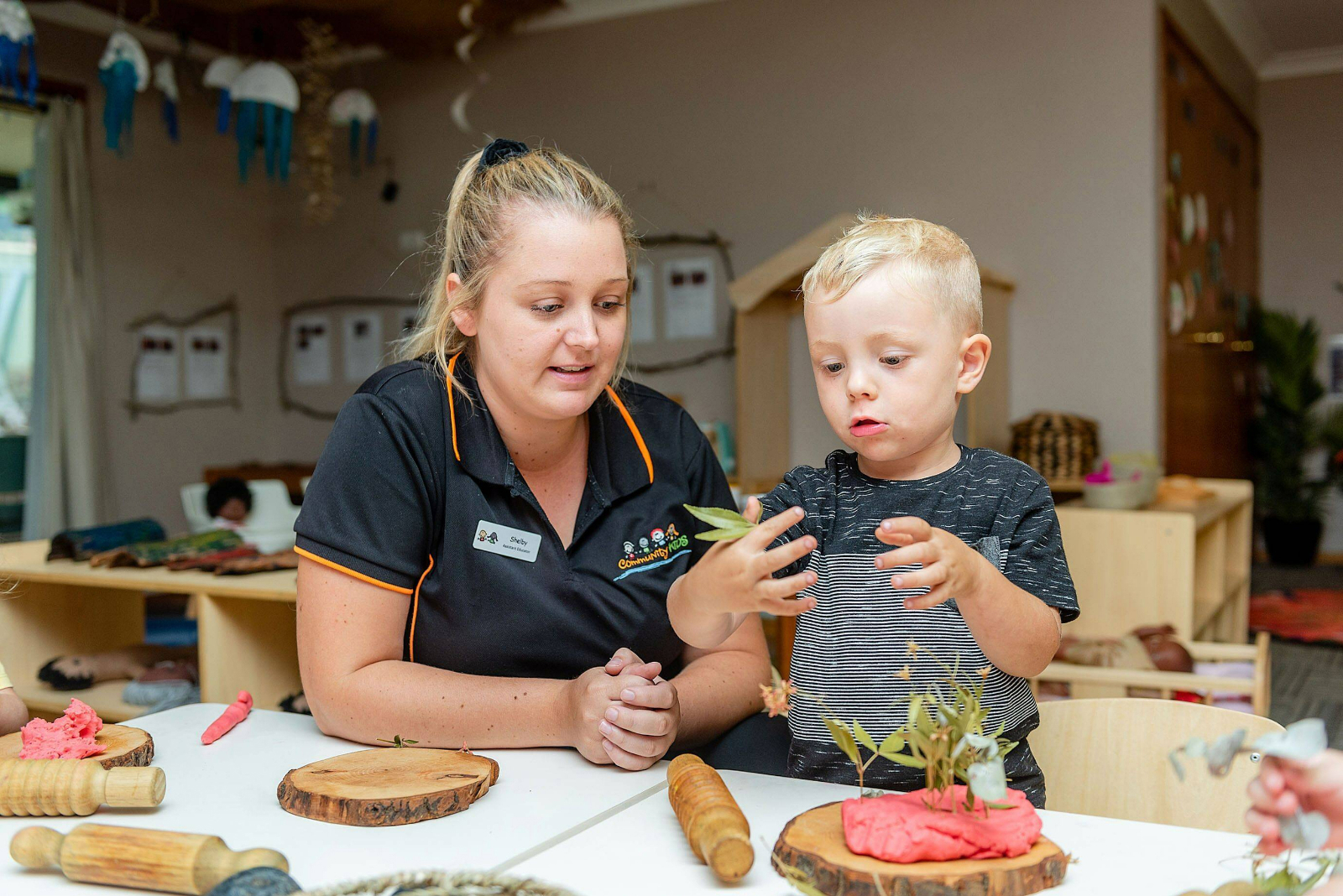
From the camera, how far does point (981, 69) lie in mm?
4465

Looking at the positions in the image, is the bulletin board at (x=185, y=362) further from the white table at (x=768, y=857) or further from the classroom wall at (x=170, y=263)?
the white table at (x=768, y=857)

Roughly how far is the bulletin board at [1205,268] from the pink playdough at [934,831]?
388 centimetres

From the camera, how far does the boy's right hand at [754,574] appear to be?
2.87ft

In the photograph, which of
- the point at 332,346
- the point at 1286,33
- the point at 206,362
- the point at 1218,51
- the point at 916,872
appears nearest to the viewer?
the point at 916,872

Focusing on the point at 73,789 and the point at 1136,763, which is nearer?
the point at 73,789

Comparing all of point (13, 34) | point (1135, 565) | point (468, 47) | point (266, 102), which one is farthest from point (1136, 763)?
point (468, 47)

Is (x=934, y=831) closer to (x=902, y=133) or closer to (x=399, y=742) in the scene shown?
(x=399, y=742)

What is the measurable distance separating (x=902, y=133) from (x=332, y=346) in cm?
354

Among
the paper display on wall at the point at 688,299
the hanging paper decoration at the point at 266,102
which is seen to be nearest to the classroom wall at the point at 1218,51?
the paper display on wall at the point at 688,299

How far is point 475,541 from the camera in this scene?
1388 millimetres

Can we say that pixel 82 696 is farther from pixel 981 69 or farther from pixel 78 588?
pixel 981 69

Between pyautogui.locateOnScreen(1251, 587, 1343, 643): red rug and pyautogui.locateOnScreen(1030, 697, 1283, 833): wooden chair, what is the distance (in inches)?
165

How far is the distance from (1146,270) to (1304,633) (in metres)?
1.95

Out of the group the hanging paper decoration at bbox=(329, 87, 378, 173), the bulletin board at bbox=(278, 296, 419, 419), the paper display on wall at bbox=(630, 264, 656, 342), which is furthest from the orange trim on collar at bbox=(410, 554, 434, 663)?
the bulletin board at bbox=(278, 296, 419, 419)
